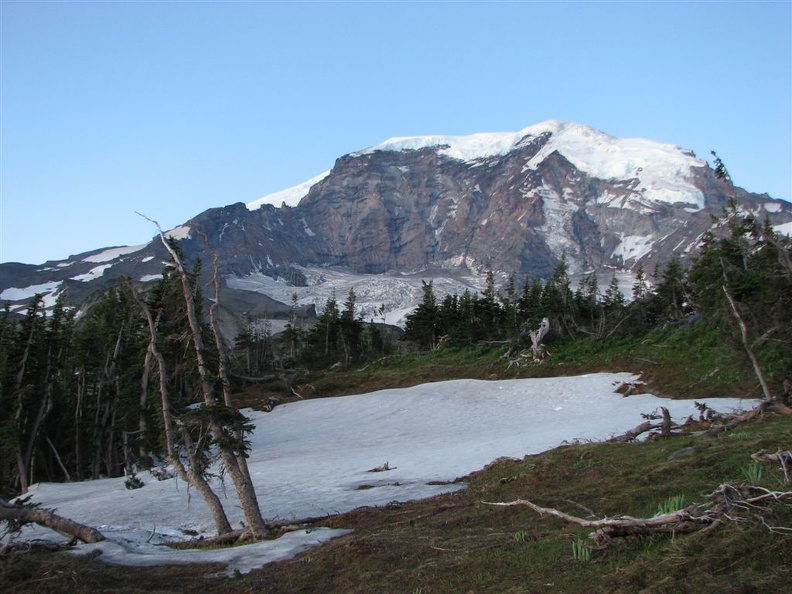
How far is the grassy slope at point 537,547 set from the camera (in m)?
5.39

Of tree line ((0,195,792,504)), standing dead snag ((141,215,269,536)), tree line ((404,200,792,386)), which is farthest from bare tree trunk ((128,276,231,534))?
tree line ((404,200,792,386))

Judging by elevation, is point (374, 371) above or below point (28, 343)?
below

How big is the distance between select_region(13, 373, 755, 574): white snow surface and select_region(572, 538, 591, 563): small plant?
5.52 m

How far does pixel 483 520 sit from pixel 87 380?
3597cm

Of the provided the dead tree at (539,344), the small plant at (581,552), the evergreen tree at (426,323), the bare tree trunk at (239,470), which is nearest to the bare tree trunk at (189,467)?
the bare tree trunk at (239,470)

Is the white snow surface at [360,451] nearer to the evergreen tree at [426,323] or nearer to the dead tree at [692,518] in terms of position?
the dead tree at [692,518]

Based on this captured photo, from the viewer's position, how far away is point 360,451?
90.4 ft

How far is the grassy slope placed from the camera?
17.7ft

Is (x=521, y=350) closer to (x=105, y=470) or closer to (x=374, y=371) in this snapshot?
(x=374, y=371)

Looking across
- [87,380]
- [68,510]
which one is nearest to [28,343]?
[87,380]

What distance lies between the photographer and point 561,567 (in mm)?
6445

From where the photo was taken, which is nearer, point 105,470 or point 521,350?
point 105,470

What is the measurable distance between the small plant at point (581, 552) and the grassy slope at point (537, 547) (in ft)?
0.17

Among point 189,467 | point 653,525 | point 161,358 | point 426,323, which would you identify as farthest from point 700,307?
point 426,323
